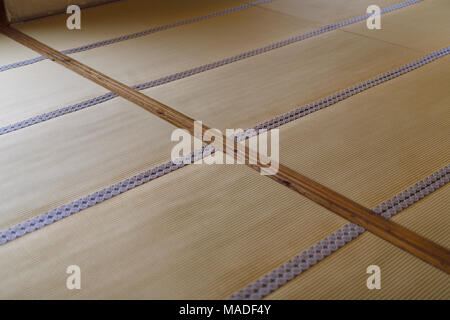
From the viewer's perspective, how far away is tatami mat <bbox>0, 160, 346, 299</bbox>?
144cm

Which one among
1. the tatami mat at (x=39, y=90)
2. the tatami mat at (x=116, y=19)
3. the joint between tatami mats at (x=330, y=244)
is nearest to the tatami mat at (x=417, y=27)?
the tatami mat at (x=116, y=19)

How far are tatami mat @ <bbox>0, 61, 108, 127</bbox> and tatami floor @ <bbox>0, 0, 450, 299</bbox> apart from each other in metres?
0.01

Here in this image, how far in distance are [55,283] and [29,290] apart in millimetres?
72

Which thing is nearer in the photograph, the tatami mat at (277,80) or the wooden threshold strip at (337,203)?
the wooden threshold strip at (337,203)

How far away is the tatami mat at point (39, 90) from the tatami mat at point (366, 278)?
5.07 feet

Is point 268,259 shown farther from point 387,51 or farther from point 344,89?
point 387,51

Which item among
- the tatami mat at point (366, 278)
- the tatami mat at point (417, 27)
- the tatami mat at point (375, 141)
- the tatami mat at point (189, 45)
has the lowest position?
the tatami mat at point (366, 278)

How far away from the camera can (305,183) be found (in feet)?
6.05

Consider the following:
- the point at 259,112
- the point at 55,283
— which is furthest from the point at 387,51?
the point at 55,283

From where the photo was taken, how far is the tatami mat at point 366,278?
1401 mm

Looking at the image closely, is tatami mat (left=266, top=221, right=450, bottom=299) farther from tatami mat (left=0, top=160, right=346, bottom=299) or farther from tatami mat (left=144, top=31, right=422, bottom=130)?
tatami mat (left=144, top=31, right=422, bottom=130)

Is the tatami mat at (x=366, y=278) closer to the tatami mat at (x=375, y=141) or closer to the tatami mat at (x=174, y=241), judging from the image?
the tatami mat at (x=174, y=241)

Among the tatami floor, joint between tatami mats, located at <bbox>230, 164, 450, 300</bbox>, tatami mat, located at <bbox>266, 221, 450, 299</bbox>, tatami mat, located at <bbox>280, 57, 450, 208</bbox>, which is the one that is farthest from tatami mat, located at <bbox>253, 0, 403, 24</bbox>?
tatami mat, located at <bbox>266, 221, 450, 299</bbox>

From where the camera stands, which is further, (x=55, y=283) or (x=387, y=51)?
(x=387, y=51)
